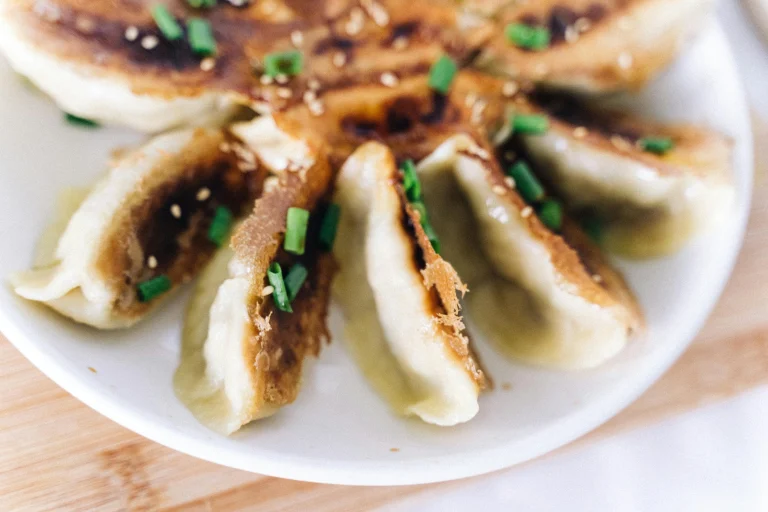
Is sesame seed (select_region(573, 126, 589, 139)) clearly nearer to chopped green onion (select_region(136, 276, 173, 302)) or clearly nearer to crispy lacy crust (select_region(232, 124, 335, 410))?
crispy lacy crust (select_region(232, 124, 335, 410))

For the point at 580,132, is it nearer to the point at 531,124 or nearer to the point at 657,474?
the point at 531,124

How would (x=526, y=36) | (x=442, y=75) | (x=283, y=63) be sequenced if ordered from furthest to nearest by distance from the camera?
(x=526, y=36) → (x=442, y=75) → (x=283, y=63)

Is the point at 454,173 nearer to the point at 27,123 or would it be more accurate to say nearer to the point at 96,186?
the point at 96,186

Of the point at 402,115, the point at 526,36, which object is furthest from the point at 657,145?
the point at 402,115

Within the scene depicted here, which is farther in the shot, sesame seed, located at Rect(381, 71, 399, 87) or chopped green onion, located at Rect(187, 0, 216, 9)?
sesame seed, located at Rect(381, 71, 399, 87)

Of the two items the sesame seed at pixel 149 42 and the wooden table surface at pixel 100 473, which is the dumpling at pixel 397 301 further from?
the sesame seed at pixel 149 42

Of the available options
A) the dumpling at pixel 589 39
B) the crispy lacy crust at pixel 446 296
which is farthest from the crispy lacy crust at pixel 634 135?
the crispy lacy crust at pixel 446 296

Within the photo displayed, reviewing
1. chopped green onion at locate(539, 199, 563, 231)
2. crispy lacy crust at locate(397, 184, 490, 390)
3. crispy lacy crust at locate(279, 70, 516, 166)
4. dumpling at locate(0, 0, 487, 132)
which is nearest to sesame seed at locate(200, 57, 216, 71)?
dumpling at locate(0, 0, 487, 132)
